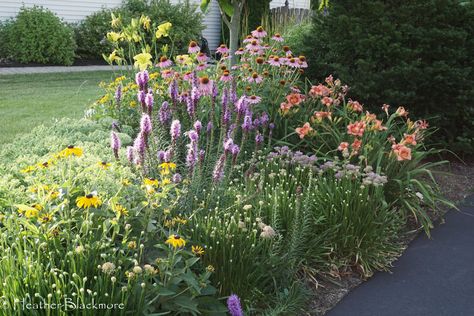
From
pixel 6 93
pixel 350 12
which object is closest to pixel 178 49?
pixel 6 93

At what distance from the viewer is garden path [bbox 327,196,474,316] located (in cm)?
308

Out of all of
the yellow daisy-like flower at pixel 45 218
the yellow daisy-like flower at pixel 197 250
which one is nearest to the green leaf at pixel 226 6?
the yellow daisy-like flower at pixel 197 250

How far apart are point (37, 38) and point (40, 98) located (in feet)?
15.6

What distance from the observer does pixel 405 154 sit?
152 inches

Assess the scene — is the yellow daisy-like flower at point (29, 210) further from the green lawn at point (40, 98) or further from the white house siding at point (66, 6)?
the white house siding at point (66, 6)

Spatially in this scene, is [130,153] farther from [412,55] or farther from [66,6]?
[66,6]

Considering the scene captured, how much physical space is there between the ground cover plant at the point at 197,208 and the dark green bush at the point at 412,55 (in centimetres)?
57

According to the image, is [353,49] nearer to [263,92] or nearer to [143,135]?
[263,92]

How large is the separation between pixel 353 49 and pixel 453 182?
1.63 meters

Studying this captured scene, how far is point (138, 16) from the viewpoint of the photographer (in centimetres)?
1502

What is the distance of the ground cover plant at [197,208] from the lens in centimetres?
224

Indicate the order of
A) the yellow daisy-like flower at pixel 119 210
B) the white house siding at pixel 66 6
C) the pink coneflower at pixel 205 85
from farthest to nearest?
1. the white house siding at pixel 66 6
2. the pink coneflower at pixel 205 85
3. the yellow daisy-like flower at pixel 119 210

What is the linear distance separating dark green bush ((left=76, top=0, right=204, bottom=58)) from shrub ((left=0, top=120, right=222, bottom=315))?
1196 centimetres

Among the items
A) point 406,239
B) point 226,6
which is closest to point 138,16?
point 226,6
